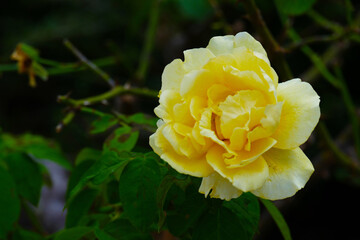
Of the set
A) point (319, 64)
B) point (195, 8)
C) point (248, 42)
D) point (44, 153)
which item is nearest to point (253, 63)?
point (248, 42)

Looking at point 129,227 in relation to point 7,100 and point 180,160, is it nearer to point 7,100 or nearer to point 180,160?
point 180,160

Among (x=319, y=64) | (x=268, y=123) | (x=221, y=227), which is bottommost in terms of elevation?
(x=319, y=64)

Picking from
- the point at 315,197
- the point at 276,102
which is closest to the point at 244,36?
the point at 276,102

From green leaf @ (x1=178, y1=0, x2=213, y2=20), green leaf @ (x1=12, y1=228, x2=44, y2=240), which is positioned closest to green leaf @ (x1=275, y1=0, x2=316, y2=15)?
green leaf @ (x1=12, y1=228, x2=44, y2=240)

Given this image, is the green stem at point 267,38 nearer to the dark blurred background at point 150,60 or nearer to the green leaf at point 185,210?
the dark blurred background at point 150,60

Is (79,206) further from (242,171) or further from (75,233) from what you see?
(242,171)

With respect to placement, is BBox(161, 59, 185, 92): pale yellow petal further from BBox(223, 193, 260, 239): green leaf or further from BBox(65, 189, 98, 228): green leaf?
BBox(65, 189, 98, 228): green leaf
